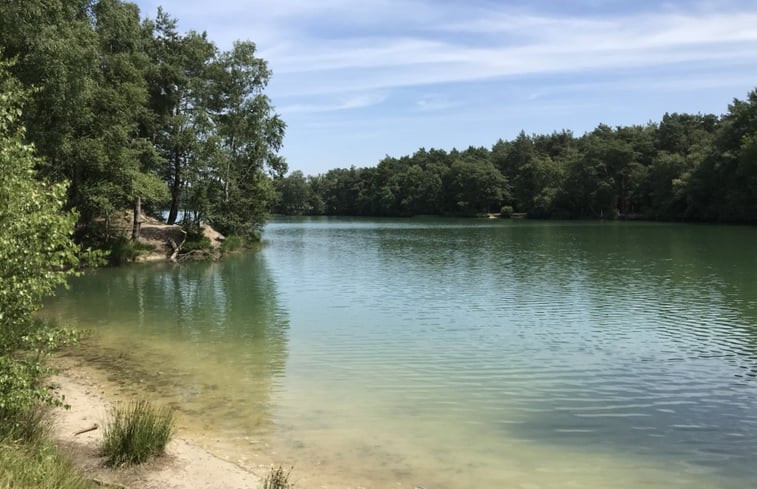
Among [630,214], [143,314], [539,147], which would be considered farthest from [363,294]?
[539,147]

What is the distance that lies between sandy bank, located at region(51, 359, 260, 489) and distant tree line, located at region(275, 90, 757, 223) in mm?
46625

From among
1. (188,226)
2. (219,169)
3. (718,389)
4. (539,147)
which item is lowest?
(718,389)

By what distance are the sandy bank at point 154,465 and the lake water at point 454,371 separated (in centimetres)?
74

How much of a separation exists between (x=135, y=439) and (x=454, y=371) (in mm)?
7589

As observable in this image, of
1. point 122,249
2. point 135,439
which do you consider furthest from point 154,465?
point 122,249

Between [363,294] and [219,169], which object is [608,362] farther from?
[219,169]

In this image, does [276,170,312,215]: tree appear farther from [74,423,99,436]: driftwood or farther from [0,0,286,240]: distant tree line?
[74,423,99,436]: driftwood

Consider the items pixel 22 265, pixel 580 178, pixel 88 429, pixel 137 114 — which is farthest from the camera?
pixel 580 178

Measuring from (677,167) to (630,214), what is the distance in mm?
14086

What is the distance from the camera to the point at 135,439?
24.8 ft

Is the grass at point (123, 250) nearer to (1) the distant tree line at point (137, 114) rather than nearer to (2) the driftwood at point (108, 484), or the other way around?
(1) the distant tree line at point (137, 114)

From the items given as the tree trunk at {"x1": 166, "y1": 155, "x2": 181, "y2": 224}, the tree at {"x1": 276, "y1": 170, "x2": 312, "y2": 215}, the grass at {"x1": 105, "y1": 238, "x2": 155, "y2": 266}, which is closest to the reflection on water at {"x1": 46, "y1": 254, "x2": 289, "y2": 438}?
the grass at {"x1": 105, "y1": 238, "x2": 155, "y2": 266}

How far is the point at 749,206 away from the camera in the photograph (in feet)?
247

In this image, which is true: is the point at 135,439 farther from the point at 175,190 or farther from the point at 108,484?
the point at 175,190
